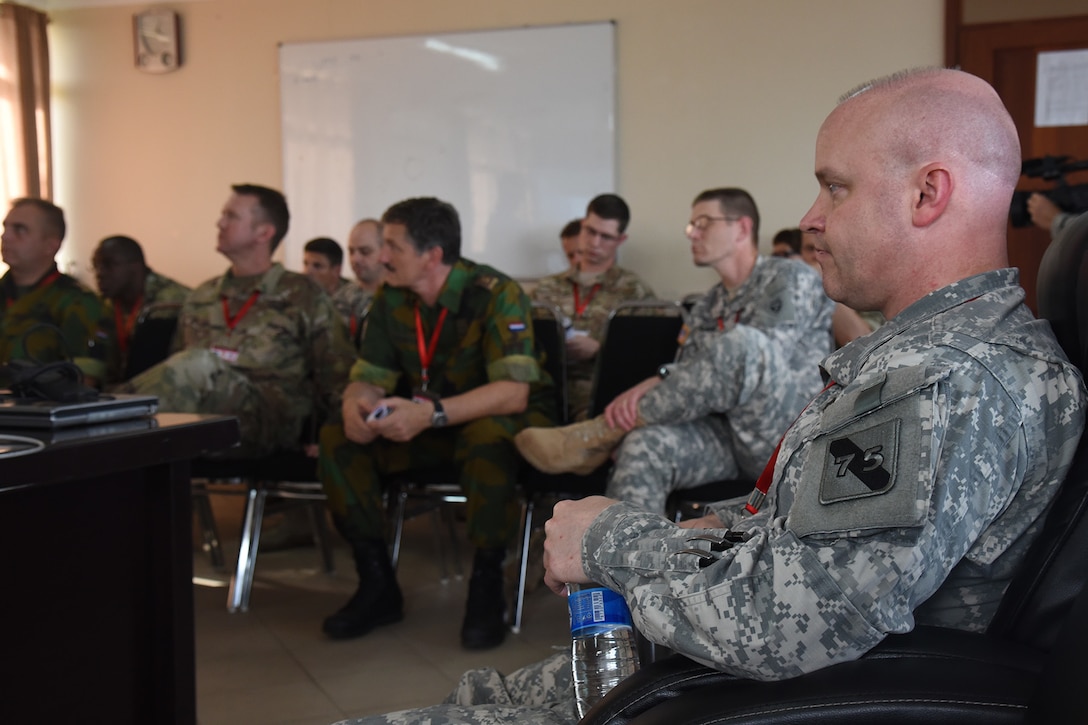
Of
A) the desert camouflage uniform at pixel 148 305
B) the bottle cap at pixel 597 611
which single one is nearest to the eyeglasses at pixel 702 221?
the desert camouflage uniform at pixel 148 305

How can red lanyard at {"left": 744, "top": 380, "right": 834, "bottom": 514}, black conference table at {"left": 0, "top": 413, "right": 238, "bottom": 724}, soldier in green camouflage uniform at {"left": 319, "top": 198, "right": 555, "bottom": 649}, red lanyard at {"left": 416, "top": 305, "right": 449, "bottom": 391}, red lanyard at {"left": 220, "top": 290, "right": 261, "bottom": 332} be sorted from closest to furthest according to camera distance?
red lanyard at {"left": 744, "top": 380, "right": 834, "bottom": 514} → black conference table at {"left": 0, "top": 413, "right": 238, "bottom": 724} → soldier in green camouflage uniform at {"left": 319, "top": 198, "right": 555, "bottom": 649} → red lanyard at {"left": 416, "top": 305, "right": 449, "bottom": 391} → red lanyard at {"left": 220, "top": 290, "right": 261, "bottom": 332}

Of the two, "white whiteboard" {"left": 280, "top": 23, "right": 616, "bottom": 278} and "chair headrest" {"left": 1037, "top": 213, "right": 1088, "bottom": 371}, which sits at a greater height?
"white whiteboard" {"left": 280, "top": 23, "right": 616, "bottom": 278}

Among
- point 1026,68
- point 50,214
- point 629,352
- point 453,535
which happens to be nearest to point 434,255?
point 629,352

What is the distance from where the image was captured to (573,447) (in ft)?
9.11

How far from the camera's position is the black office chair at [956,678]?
0.76 metres

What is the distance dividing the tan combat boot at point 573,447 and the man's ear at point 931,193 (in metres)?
1.80

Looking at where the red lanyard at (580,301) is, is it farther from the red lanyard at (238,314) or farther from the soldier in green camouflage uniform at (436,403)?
the red lanyard at (238,314)

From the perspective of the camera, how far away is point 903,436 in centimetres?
84

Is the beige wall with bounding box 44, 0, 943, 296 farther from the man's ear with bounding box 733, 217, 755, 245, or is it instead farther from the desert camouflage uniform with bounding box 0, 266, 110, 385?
the desert camouflage uniform with bounding box 0, 266, 110, 385

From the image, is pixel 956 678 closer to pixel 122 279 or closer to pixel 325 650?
pixel 325 650

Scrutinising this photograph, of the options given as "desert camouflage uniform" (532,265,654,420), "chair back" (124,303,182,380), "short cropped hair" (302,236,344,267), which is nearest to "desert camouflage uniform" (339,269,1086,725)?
"chair back" (124,303,182,380)

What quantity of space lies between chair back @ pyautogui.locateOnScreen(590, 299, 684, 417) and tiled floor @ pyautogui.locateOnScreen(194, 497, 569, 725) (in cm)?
70

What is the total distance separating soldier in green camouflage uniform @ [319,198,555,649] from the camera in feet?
9.42

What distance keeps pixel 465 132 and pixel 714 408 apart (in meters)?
3.51
